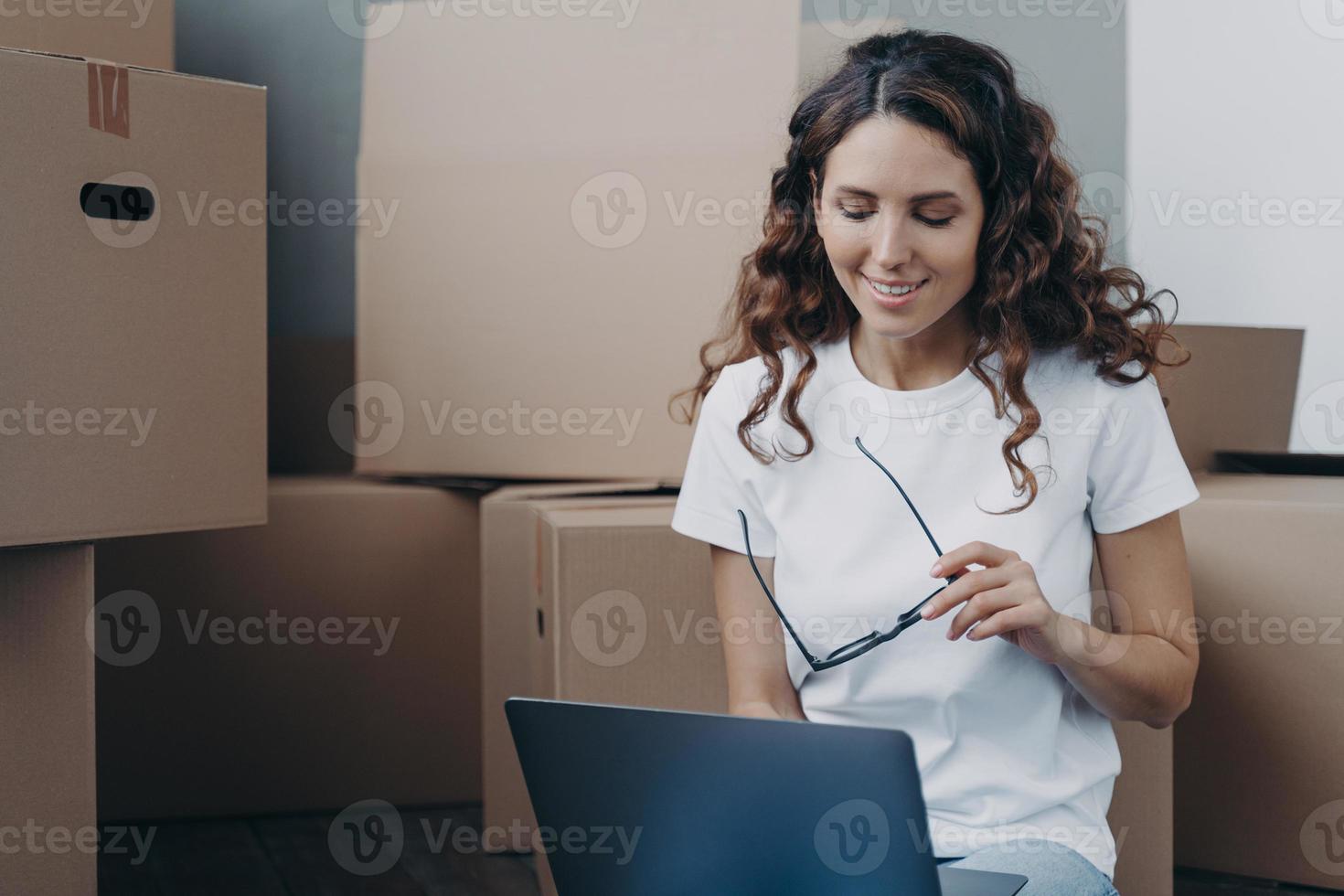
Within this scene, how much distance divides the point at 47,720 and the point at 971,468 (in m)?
0.82

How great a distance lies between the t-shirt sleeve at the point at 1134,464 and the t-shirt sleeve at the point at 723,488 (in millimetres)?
260

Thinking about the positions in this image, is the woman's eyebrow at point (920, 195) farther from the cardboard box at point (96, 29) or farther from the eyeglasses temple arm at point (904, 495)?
the cardboard box at point (96, 29)

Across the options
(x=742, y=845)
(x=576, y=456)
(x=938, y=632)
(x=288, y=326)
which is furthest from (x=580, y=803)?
(x=288, y=326)

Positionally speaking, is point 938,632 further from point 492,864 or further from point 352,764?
point 352,764

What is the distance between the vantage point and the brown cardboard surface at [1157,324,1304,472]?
163 centimetres

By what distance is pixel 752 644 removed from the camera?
3.61 ft

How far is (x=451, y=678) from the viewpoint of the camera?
183 cm

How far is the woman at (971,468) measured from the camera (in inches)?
38.7

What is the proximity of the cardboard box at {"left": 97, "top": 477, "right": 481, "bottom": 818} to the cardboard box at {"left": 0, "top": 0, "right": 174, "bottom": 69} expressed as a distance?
0.57 metres

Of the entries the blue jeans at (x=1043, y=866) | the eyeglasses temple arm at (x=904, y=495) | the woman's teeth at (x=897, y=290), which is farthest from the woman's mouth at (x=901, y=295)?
the blue jeans at (x=1043, y=866)

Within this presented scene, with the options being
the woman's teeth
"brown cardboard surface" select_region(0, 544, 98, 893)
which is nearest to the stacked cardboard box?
"brown cardboard surface" select_region(0, 544, 98, 893)

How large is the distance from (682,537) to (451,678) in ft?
2.07

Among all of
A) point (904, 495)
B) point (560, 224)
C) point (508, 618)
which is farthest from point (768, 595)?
point (560, 224)

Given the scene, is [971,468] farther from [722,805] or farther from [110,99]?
[110,99]
